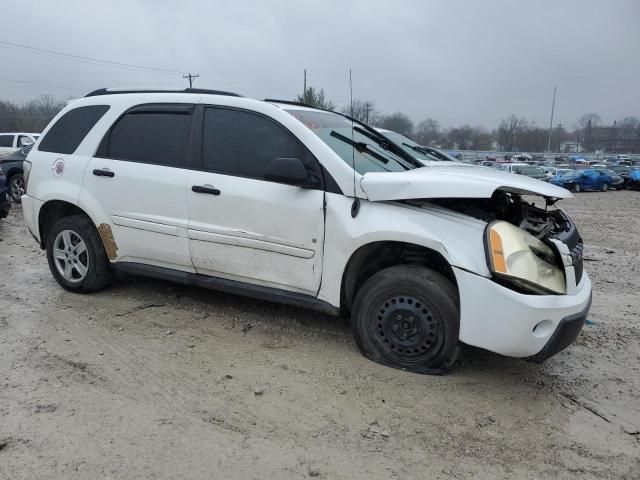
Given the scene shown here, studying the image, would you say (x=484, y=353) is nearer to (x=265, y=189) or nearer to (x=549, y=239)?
(x=549, y=239)

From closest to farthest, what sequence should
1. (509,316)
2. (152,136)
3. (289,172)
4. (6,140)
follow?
(509,316)
(289,172)
(152,136)
(6,140)

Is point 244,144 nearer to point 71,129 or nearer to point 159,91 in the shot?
point 159,91

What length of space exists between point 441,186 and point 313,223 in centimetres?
91

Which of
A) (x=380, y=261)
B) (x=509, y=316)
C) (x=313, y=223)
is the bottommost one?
(x=509, y=316)

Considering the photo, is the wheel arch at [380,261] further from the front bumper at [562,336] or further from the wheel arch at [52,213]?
the wheel arch at [52,213]

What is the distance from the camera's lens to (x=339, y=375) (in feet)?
11.5

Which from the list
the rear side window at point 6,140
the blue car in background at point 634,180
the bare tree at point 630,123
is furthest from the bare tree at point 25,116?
the bare tree at point 630,123

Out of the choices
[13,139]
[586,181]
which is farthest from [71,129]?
[586,181]

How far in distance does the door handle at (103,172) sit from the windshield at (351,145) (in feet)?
5.56

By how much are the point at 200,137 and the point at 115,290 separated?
1963mm

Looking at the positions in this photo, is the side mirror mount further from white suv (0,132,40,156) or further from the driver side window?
white suv (0,132,40,156)

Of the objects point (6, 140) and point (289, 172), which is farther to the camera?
point (6, 140)

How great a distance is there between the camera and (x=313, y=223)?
3664mm

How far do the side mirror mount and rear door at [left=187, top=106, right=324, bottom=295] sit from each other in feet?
0.33
